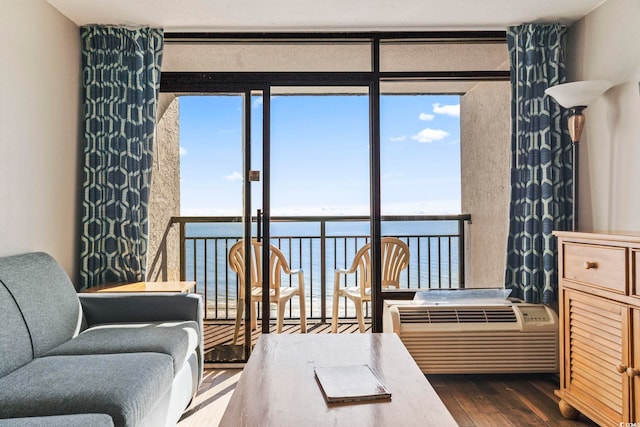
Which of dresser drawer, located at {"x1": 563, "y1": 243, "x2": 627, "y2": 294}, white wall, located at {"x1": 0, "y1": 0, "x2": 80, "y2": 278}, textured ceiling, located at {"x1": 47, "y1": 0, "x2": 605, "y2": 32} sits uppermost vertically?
textured ceiling, located at {"x1": 47, "y1": 0, "x2": 605, "y2": 32}

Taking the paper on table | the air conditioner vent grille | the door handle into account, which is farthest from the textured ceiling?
the paper on table

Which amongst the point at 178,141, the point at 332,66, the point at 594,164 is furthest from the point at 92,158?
the point at 594,164

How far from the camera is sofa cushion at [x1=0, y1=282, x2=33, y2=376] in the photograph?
1.86 m

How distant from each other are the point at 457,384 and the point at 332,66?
8.07ft

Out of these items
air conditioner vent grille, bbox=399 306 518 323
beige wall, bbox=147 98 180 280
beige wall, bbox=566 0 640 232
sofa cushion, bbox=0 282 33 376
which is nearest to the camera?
sofa cushion, bbox=0 282 33 376

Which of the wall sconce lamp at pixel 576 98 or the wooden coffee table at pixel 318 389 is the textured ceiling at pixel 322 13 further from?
the wooden coffee table at pixel 318 389

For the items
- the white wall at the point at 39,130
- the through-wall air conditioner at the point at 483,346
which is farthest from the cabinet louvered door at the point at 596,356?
the white wall at the point at 39,130

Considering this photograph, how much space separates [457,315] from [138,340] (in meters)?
2.03

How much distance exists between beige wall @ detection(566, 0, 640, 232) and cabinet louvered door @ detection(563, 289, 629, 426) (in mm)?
637

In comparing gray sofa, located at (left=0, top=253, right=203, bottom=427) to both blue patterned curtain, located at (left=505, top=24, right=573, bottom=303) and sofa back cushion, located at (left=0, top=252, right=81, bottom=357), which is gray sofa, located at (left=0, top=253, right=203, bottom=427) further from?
blue patterned curtain, located at (left=505, top=24, right=573, bottom=303)

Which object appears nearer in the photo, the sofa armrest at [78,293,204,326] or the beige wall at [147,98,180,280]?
the sofa armrest at [78,293,204,326]

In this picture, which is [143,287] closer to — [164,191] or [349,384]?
[164,191]

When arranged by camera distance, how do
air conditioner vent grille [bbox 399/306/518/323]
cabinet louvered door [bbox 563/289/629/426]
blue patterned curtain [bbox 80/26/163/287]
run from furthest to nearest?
1. blue patterned curtain [bbox 80/26/163/287]
2. air conditioner vent grille [bbox 399/306/518/323]
3. cabinet louvered door [bbox 563/289/629/426]

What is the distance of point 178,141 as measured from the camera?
3.42m
